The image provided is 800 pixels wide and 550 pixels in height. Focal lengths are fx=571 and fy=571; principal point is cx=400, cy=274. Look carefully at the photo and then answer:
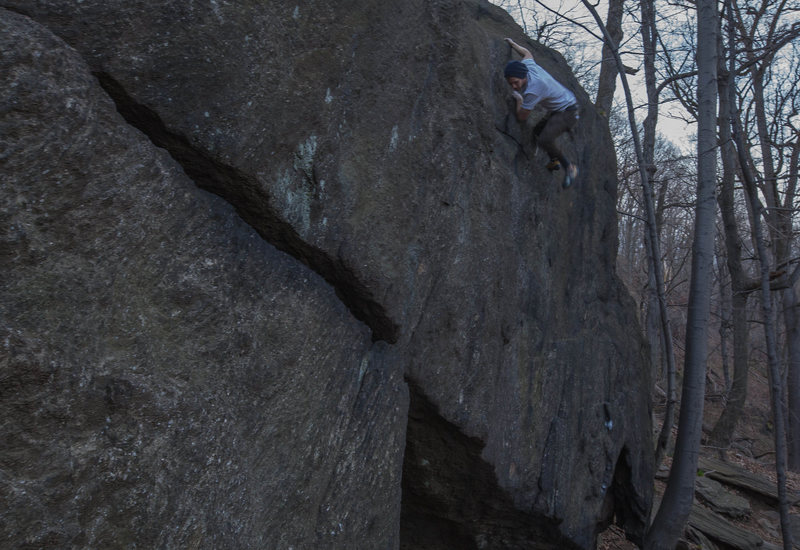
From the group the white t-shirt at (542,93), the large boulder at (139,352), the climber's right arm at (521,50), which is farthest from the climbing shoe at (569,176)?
the large boulder at (139,352)

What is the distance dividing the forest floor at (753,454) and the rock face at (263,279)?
4234 millimetres

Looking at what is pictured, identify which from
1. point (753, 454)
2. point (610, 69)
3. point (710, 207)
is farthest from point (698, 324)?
point (753, 454)

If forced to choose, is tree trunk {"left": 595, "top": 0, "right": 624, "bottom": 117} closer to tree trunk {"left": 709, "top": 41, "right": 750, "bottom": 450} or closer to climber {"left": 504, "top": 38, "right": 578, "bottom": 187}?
tree trunk {"left": 709, "top": 41, "right": 750, "bottom": 450}

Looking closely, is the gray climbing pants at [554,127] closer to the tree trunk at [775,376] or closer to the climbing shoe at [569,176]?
the climbing shoe at [569,176]

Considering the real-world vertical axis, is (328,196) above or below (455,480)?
above

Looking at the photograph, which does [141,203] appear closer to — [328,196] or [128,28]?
[128,28]

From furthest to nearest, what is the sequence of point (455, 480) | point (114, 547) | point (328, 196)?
point (455, 480) < point (328, 196) < point (114, 547)

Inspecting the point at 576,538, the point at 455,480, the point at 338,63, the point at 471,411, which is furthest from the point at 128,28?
the point at 576,538

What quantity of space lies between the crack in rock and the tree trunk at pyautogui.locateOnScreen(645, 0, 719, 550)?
454cm

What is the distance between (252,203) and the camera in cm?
307

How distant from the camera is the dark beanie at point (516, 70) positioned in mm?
5133

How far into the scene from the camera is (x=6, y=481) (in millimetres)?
2043

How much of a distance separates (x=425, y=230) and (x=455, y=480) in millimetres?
2184

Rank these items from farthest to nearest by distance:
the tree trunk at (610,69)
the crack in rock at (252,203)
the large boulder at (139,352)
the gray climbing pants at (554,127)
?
the tree trunk at (610,69), the gray climbing pants at (554,127), the crack in rock at (252,203), the large boulder at (139,352)
